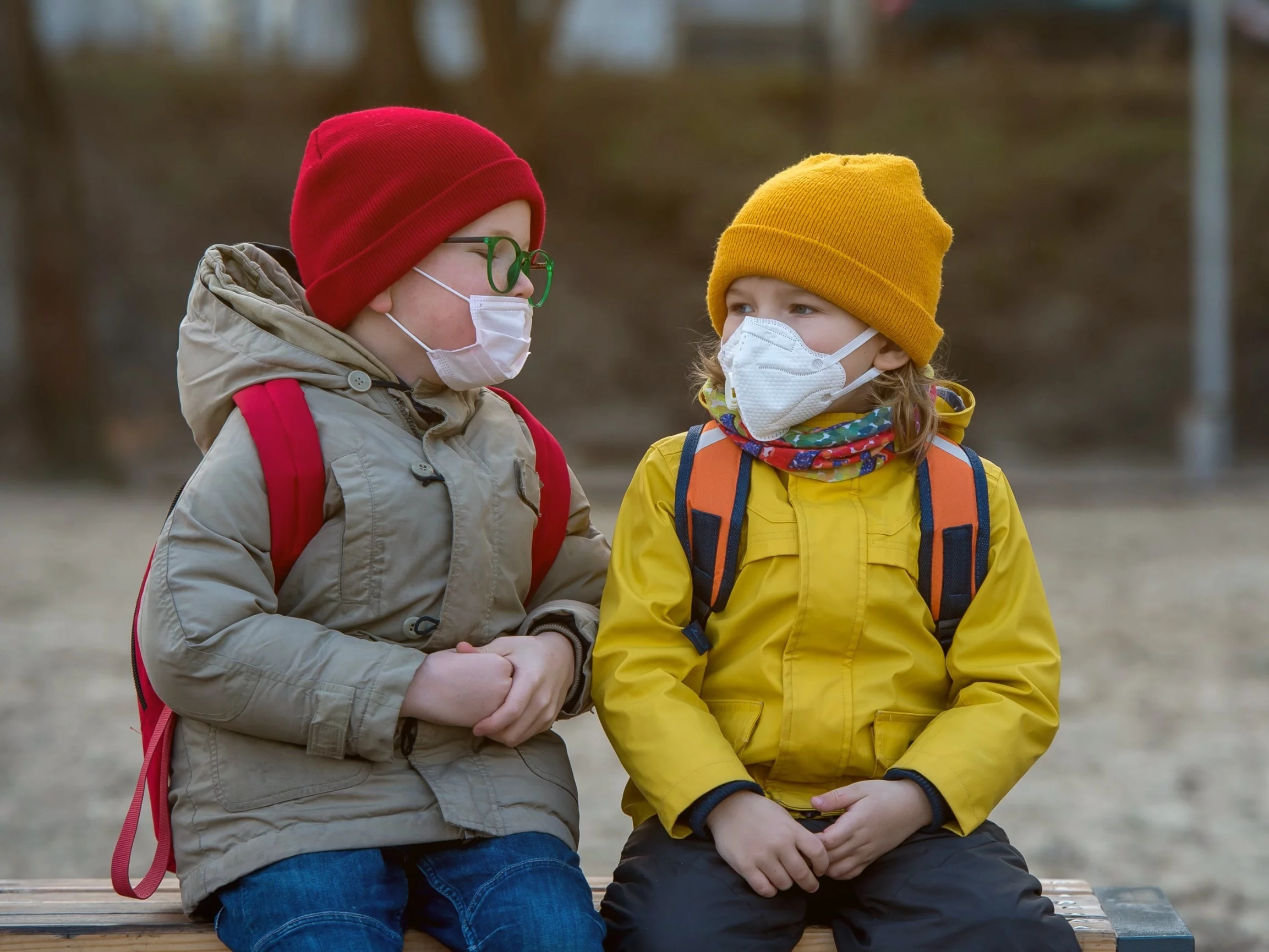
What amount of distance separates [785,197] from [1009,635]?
0.80 metres

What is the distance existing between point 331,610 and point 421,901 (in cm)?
46

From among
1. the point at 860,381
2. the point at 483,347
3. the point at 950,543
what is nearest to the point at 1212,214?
the point at 860,381

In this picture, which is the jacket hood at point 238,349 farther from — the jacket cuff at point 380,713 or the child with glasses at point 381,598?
the jacket cuff at point 380,713

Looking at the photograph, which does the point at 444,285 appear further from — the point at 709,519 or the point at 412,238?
the point at 709,519

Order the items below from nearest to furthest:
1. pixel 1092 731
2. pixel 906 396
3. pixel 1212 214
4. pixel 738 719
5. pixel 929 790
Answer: pixel 929 790
pixel 738 719
pixel 906 396
pixel 1092 731
pixel 1212 214

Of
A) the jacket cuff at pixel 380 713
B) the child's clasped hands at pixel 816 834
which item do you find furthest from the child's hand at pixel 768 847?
the jacket cuff at pixel 380 713

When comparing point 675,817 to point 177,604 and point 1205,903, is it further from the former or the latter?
point 1205,903

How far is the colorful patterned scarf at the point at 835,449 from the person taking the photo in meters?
2.36

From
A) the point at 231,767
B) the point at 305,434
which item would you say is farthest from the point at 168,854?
the point at 305,434

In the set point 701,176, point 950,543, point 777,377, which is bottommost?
point 701,176

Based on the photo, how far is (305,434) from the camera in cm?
218

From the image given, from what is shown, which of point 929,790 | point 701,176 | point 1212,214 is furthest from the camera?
point 701,176

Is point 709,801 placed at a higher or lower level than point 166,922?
higher

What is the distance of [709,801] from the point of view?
7.13ft
